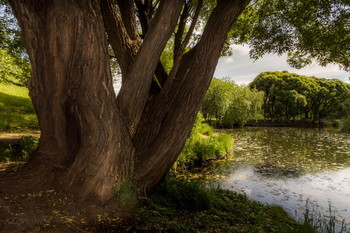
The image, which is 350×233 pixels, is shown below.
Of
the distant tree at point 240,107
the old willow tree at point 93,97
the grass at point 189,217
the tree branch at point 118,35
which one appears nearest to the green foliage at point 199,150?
the grass at point 189,217

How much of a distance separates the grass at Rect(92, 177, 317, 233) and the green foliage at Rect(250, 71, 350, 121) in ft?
134

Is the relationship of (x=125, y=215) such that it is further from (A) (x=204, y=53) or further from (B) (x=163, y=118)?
(A) (x=204, y=53)

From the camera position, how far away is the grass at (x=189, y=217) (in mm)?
2693

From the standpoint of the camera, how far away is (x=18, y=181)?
9.30ft

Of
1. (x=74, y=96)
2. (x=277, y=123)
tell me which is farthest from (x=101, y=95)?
(x=277, y=123)

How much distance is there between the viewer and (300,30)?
6555 mm

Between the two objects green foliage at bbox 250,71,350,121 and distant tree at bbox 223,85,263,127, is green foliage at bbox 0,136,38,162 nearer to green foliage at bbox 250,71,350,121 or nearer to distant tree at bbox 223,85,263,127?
distant tree at bbox 223,85,263,127

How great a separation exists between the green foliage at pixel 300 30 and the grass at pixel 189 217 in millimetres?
5244

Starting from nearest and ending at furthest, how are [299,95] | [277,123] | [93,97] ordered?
[93,97]
[299,95]
[277,123]

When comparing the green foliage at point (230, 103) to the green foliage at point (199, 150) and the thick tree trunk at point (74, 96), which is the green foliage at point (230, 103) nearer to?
the green foliage at point (199, 150)

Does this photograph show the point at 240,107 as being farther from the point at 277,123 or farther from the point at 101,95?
the point at 101,95

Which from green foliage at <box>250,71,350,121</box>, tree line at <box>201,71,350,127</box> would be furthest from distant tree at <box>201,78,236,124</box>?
green foliage at <box>250,71,350,121</box>

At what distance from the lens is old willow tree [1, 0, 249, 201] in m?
2.72

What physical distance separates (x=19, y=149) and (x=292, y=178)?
10742 millimetres
